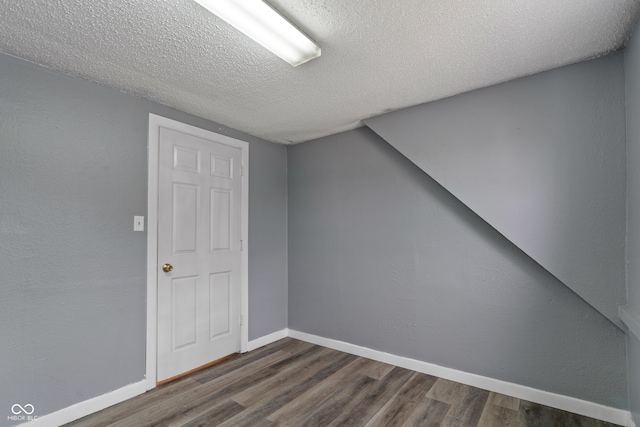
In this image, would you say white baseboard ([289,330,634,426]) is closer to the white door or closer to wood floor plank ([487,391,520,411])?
wood floor plank ([487,391,520,411])

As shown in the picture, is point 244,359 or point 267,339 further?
point 267,339

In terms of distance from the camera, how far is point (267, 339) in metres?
3.37

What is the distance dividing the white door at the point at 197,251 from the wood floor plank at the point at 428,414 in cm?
185

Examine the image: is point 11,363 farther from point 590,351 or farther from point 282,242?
point 590,351

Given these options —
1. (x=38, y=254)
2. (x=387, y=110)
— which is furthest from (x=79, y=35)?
(x=387, y=110)

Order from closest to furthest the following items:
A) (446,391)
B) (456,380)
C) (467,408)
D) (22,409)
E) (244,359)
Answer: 1. (22,409)
2. (467,408)
3. (446,391)
4. (456,380)
5. (244,359)

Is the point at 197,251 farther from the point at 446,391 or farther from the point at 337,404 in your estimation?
the point at 446,391

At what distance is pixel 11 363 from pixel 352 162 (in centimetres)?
300

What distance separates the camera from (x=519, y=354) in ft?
7.19

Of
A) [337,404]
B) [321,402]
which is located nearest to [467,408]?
[337,404]

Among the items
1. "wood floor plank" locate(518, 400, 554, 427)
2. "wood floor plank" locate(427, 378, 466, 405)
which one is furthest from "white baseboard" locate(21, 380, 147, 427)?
"wood floor plank" locate(518, 400, 554, 427)

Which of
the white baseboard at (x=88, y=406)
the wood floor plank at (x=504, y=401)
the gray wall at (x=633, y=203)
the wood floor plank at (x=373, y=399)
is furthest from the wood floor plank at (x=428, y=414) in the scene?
the white baseboard at (x=88, y=406)

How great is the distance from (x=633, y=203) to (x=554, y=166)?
18.3 inches

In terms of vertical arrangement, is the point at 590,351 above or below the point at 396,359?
above
